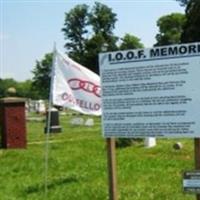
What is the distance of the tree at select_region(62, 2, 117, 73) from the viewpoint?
10225cm

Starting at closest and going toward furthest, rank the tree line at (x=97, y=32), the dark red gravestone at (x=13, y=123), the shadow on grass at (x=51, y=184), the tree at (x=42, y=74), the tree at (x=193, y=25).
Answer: the shadow on grass at (x=51, y=184), the dark red gravestone at (x=13, y=123), the tree at (x=193, y=25), the tree line at (x=97, y=32), the tree at (x=42, y=74)

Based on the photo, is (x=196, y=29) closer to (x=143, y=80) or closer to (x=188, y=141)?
(x=188, y=141)

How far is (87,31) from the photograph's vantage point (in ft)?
354

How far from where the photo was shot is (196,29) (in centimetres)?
6806

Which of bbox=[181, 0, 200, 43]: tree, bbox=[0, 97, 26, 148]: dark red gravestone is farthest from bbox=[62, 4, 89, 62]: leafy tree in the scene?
bbox=[0, 97, 26, 148]: dark red gravestone

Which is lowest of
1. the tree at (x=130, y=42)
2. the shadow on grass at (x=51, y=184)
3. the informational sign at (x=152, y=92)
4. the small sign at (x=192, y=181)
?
the shadow on grass at (x=51, y=184)

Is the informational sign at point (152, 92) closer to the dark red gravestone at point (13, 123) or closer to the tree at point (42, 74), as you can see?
the dark red gravestone at point (13, 123)

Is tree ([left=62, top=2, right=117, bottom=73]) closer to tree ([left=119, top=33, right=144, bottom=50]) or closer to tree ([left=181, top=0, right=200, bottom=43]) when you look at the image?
tree ([left=119, top=33, right=144, bottom=50])

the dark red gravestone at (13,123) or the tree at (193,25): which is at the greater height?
the tree at (193,25)

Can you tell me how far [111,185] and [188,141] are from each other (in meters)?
11.6

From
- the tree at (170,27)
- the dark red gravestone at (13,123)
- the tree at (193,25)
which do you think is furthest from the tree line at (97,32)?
the dark red gravestone at (13,123)

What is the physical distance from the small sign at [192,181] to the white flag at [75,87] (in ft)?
11.5

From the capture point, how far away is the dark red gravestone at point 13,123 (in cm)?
2103

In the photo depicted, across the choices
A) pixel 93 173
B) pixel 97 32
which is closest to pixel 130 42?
pixel 97 32
